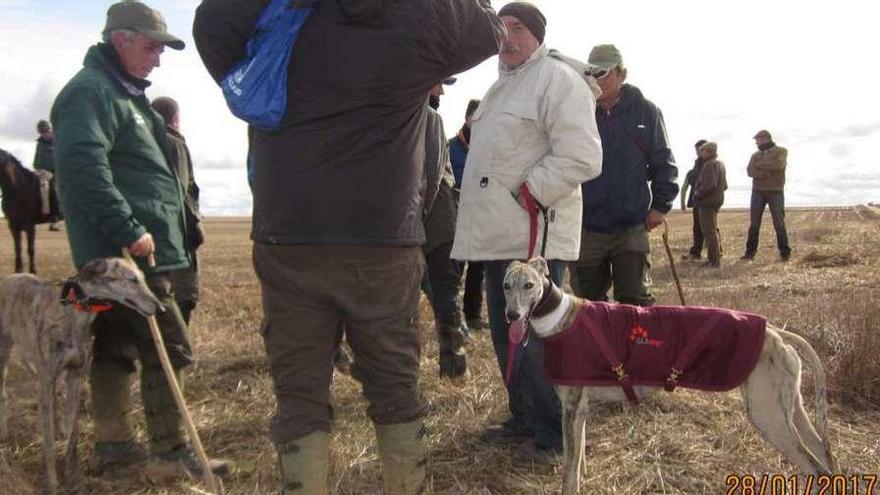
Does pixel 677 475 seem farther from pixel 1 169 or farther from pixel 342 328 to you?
pixel 1 169

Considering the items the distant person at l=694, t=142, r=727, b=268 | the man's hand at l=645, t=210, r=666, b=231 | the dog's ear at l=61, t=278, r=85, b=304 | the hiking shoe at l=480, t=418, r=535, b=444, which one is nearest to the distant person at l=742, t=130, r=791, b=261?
the distant person at l=694, t=142, r=727, b=268

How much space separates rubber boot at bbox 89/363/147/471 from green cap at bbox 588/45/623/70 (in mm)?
4058

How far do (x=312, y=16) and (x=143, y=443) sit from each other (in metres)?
3.47

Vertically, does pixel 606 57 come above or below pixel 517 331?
above

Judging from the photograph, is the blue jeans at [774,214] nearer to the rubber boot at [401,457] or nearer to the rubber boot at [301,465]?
the rubber boot at [401,457]

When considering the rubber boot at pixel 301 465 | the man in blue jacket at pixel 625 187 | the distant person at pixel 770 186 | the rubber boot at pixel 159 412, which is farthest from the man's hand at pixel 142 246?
the distant person at pixel 770 186

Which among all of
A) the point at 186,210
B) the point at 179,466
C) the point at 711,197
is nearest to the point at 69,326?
the point at 179,466

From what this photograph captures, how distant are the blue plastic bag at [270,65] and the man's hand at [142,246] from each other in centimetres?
167

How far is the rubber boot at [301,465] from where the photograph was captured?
2.88m

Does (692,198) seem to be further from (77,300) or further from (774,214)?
(77,300)

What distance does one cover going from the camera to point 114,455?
180 inches

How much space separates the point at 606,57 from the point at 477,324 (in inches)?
159

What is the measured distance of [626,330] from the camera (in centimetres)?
404

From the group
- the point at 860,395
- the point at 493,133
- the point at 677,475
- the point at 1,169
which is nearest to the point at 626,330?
the point at 677,475
